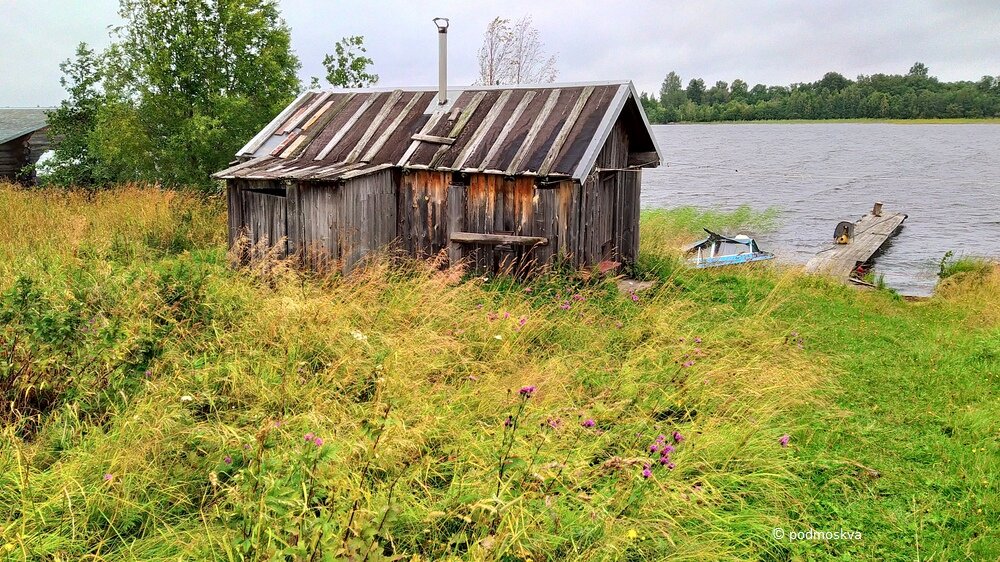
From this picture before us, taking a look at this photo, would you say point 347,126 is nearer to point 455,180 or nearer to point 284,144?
point 284,144

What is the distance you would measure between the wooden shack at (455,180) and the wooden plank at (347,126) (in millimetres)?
31

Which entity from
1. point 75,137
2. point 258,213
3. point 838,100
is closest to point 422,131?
point 258,213

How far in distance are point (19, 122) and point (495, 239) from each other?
23.3 meters

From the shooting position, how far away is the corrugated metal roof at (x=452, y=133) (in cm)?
872

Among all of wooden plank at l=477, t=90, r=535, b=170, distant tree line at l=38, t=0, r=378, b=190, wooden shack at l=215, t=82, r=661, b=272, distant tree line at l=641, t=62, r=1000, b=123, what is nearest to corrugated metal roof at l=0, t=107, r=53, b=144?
distant tree line at l=38, t=0, r=378, b=190

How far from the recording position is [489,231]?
9.19m

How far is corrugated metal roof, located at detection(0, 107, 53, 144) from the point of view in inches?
851

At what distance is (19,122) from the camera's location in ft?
77.4

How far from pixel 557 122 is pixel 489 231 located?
1821 millimetres

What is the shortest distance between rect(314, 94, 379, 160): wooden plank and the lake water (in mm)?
12479

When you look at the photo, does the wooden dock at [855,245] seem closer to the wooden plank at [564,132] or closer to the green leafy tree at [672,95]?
the wooden plank at [564,132]

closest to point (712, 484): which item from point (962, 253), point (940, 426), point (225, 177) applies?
point (940, 426)

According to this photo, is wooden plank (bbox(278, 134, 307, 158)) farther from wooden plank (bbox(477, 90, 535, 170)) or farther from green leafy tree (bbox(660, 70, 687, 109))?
green leafy tree (bbox(660, 70, 687, 109))

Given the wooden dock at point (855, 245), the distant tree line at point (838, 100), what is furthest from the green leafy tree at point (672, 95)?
the wooden dock at point (855, 245)
